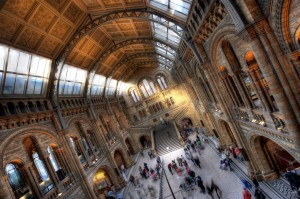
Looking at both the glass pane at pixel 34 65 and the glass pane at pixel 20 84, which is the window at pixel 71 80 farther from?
the glass pane at pixel 20 84

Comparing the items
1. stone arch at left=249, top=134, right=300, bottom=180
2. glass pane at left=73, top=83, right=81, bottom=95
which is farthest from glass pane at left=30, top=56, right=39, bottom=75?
stone arch at left=249, top=134, right=300, bottom=180

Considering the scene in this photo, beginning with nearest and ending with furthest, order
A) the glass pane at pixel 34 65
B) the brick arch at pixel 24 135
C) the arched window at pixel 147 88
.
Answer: the brick arch at pixel 24 135 → the glass pane at pixel 34 65 → the arched window at pixel 147 88

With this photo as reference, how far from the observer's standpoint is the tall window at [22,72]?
11.9 m

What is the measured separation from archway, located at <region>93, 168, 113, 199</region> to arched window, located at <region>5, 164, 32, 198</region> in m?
10.1

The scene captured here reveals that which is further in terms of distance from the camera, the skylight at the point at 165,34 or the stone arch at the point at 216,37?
the skylight at the point at 165,34

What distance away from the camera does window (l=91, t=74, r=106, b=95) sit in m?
24.8

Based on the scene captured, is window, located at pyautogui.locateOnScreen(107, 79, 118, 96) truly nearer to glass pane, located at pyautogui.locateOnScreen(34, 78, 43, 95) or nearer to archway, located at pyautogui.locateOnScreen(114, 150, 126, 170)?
archway, located at pyautogui.locateOnScreen(114, 150, 126, 170)

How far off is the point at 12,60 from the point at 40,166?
7.22 metres

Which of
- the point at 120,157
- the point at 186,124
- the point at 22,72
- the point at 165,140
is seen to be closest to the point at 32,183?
the point at 22,72

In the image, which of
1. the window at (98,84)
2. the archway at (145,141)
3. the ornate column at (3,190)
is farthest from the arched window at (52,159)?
the archway at (145,141)

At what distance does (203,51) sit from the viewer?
13625mm

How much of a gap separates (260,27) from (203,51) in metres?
6.69

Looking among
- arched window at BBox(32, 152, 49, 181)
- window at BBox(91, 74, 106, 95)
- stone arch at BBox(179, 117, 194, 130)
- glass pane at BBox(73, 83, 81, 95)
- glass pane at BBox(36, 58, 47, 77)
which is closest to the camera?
arched window at BBox(32, 152, 49, 181)

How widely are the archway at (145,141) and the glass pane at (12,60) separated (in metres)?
26.5
